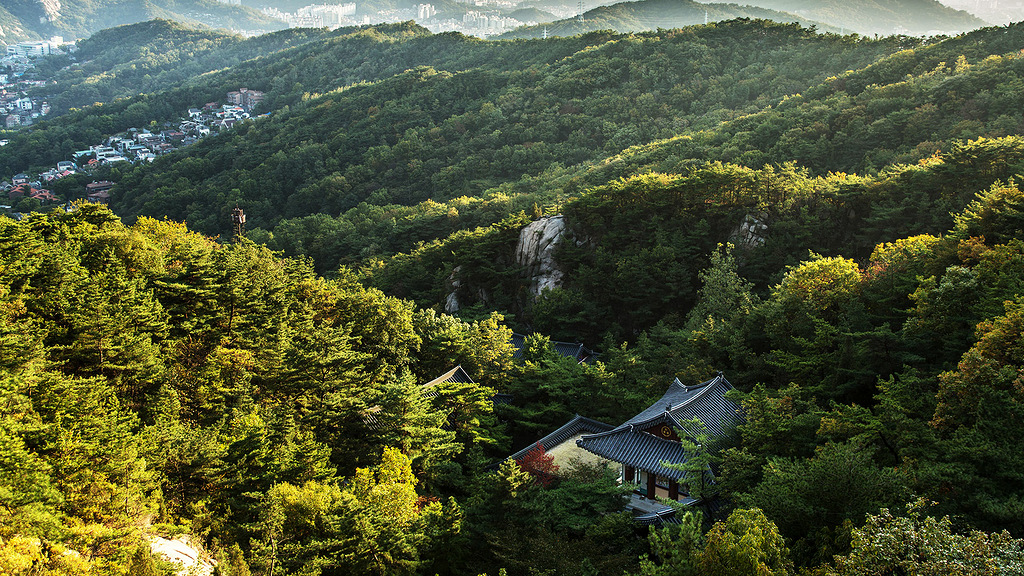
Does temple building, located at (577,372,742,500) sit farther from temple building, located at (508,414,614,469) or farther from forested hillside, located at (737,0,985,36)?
forested hillside, located at (737,0,985,36)

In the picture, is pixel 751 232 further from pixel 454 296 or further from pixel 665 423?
pixel 454 296

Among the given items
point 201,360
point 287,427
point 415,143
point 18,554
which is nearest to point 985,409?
point 287,427

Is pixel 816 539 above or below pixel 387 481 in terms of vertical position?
above

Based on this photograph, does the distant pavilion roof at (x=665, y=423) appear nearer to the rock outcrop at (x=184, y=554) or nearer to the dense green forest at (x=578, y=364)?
the dense green forest at (x=578, y=364)

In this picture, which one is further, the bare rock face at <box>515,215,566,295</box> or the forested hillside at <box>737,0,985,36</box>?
the forested hillside at <box>737,0,985,36</box>

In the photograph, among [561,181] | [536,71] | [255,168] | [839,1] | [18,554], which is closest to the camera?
[18,554]

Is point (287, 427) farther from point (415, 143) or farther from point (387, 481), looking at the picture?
point (415, 143)

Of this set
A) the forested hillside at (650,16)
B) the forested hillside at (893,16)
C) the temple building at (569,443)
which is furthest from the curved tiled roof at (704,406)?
the forested hillside at (893,16)

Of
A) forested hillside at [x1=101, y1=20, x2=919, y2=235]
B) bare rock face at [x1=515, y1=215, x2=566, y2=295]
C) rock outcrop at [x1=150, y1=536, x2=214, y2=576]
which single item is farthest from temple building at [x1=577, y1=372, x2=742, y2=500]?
forested hillside at [x1=101, y1=20, x2=919, y2=235]
